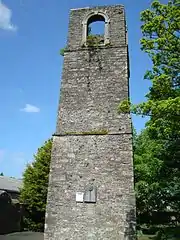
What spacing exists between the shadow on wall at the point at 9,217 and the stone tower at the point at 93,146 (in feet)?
32.2

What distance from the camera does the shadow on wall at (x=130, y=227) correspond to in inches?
387

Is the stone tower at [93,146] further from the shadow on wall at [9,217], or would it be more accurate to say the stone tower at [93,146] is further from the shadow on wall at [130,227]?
the shadow on wall at [9,217]

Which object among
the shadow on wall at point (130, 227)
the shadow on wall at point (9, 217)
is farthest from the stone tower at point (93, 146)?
the shadow on wall at point (9, 217)

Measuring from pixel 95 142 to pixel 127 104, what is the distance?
2.37 m

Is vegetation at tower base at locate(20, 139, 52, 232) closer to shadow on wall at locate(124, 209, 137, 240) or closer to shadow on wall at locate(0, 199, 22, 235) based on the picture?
shadow on wall at locate(0, 199, 22, 235)

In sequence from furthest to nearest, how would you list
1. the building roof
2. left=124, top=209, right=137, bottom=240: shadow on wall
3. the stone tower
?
the building roof → the stone tower → left=124, top=209, right=137, bottom=240: shadow on wall

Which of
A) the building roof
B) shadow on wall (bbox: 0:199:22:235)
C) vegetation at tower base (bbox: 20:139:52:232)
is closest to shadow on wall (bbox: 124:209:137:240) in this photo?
vegetation at tower base (bbox: 20:139:52:232)

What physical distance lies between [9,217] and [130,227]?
1223cm

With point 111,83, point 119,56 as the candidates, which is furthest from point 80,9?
point 111,83

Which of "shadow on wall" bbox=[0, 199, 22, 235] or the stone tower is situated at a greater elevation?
the stone tower

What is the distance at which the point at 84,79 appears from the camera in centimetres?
1238

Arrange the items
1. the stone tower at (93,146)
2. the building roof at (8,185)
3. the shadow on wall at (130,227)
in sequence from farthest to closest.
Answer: the building roof at (8,185) < the stone tower at (93,146) < the shadow on wall at (130,227)

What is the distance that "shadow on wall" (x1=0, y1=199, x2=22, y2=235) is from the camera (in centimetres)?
1869

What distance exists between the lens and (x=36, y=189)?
62.5 feet
